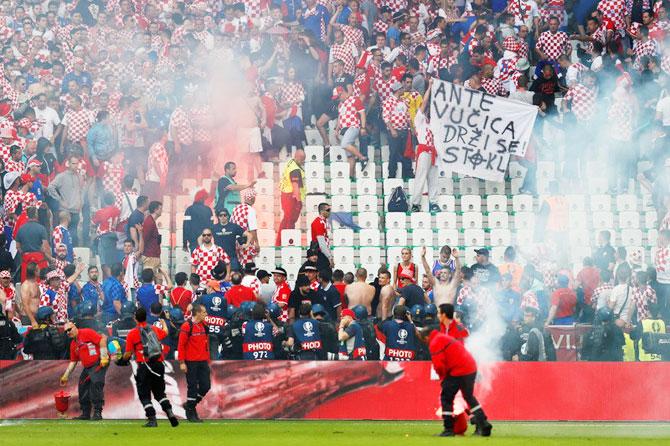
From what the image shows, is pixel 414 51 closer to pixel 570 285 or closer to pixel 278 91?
pixel 278 91

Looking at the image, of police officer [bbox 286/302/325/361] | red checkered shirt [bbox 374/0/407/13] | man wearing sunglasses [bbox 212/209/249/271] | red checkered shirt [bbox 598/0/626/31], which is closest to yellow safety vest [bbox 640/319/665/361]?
police officer [bbox 286/302/325/361]

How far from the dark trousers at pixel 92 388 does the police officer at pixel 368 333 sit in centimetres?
399

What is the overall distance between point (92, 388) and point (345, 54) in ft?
36.5

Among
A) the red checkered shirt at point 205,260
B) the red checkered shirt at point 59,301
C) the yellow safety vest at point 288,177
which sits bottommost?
the red checkered shirt at point 59,301

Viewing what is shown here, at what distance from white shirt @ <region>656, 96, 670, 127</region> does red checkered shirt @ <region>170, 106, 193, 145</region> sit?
9108 mm

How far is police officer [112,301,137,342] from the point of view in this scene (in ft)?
73.1

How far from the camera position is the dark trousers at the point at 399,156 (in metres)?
29.0

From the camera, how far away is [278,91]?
2964 cm

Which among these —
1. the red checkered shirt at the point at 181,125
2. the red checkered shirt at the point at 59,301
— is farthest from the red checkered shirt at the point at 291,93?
the red checkered shirt at the point at 59,301

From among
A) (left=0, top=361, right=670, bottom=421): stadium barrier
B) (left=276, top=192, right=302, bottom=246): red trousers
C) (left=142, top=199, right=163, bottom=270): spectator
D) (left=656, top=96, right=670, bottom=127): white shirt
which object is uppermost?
(left=656, top=96, right=670, bottom=127): white shirt

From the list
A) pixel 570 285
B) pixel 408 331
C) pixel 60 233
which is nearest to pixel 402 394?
pixel 408 331

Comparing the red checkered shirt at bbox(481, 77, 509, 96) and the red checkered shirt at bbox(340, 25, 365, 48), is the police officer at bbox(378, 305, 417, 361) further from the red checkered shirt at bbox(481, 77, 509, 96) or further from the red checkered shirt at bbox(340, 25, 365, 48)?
the red checkered shirt at bbox(340, 25, 365, 48)

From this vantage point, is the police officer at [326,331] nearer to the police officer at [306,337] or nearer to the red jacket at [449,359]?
the police officer at [306,337]

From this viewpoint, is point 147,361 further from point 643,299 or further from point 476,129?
point 476,129
